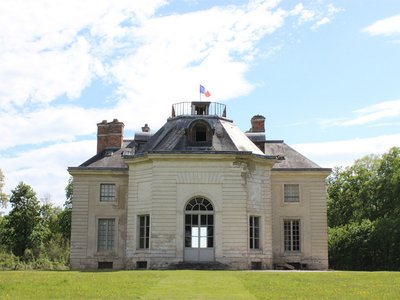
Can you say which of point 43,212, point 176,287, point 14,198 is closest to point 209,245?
point 176,287

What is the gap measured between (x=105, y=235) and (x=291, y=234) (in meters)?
9.83

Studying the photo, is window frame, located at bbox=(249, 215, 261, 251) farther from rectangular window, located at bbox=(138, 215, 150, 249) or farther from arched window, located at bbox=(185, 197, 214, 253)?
rectangular window, located at bbox=(138, 215, 150, 249)

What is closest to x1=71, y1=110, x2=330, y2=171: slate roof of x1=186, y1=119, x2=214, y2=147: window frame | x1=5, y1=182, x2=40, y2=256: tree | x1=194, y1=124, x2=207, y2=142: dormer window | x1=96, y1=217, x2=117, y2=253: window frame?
x1=186, y1=119, x2=214, y2=147: window frame

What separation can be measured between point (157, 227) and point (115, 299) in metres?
14.7

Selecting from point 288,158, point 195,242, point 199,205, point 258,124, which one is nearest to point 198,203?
point 199,205

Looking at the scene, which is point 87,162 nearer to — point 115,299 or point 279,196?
point 279,196

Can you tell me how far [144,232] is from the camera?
2684 cm

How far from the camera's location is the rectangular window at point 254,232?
26469 millimetres

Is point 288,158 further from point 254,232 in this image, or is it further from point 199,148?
point 199,148

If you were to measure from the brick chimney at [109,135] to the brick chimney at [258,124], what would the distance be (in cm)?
769

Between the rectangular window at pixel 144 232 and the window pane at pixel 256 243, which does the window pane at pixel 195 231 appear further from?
the window pane at pixel 256 243

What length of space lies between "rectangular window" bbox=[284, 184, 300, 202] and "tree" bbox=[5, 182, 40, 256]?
26556 mm

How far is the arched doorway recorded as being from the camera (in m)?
25.6

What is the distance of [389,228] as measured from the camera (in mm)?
33344
